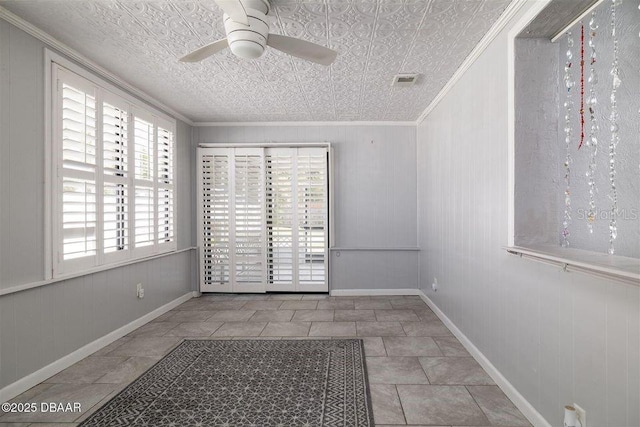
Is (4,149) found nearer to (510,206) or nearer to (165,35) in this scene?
(165,35)

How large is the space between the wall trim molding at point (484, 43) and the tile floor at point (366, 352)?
250cm

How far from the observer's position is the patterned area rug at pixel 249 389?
181cm

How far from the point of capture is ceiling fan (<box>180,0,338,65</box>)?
1.71 meters

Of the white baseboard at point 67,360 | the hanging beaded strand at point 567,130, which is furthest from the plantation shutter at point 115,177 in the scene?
the hanging beaded strand at point 567,130

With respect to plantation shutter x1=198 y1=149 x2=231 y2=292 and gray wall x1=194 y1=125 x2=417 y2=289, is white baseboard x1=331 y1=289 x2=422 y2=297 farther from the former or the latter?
plantation shutter x1=198 y1=149 x2=231 y2=292

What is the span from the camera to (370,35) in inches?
87.0

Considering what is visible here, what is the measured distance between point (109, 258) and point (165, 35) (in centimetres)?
206

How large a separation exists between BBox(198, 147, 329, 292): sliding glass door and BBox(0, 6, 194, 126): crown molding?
3.86 ft

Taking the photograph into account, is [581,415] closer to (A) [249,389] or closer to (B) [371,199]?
(A) [249,389]

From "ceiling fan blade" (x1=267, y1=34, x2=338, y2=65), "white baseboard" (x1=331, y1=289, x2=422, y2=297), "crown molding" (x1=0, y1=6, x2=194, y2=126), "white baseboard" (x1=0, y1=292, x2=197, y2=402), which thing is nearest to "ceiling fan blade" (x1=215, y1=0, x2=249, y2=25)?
"ceiling fan blade" (x1=267, y1=34, x2=338, y2=65)

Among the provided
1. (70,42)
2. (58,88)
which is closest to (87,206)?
(58,88)

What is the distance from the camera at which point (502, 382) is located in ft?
6.75

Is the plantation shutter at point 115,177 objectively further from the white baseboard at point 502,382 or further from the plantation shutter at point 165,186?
the white baseboard at point 502,382

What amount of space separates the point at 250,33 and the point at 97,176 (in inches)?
79.2
